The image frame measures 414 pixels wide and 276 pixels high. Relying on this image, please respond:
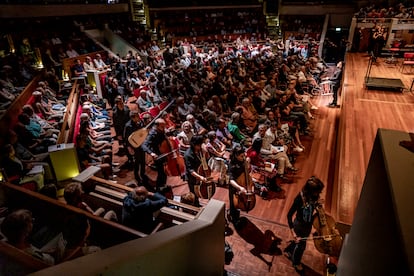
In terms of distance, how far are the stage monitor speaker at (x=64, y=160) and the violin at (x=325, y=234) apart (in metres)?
3.23

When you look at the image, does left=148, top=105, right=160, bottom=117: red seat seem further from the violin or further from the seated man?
the violin

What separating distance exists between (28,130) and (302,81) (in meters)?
7.64

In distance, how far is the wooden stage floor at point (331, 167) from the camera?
11.0ft

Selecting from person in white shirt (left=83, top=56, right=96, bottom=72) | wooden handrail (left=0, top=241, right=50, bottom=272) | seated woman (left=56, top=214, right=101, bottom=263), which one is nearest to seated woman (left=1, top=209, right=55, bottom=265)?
wooden handrail (left=0, top=241, right=50, bottom=272)

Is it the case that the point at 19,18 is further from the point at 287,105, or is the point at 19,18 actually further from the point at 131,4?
the point at 287,105

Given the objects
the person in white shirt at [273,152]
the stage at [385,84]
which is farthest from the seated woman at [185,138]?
the stage at [385,84]

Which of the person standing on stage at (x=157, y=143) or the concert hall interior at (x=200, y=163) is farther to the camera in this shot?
the person standing on stage at (x=157, y=143)

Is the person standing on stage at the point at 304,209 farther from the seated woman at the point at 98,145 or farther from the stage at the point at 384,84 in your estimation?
the stage at the point at 384,84

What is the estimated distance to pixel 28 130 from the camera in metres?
4.43

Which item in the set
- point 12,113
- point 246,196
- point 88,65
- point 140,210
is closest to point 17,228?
point 140,210

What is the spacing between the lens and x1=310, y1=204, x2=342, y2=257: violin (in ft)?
9.36

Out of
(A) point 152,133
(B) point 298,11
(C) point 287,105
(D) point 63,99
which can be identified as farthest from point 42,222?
(B) point 298,11

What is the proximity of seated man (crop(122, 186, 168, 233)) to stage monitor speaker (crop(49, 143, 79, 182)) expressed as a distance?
186 centimetres

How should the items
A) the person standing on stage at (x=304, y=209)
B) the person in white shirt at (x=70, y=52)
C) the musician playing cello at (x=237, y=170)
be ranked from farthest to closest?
1. the person in white shirt at (x=70, y=52)
2. the musician playing cello at (x=237, y=170)
3. the person standing on stage at (x=304, y=209)
